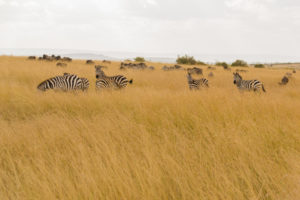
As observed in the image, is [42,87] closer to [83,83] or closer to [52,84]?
[52,84]

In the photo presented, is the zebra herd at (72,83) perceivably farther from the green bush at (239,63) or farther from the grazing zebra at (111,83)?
the green bush at (239,63)

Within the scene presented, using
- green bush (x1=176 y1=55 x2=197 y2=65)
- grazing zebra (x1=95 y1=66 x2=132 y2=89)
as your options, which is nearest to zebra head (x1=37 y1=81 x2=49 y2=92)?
grazing zebra (x1=95 y1=66 x2=132 y2=89)

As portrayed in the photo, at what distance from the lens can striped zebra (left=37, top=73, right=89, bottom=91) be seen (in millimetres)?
8422

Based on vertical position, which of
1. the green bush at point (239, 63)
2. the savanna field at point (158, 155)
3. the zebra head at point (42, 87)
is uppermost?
the green bush at point (239, 63)

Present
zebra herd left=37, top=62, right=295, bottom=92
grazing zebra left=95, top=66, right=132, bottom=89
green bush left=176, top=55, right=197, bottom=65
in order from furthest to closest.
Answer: green bush left=176, top=55, right=197, bottom=65
grazing zebra left=95, top=66, right=132, bottom=89
zebra herd left=37, top=62, right=295, bottom=92

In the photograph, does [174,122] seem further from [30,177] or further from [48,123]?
[30,177]

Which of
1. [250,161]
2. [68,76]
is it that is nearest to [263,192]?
[250,161]

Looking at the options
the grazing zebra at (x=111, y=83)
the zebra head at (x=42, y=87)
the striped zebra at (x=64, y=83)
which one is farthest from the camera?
the grazing zebra at (x=111, y=83)

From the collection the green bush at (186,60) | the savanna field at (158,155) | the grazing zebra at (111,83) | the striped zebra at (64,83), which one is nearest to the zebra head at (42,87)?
the striped zebra at (64,83)

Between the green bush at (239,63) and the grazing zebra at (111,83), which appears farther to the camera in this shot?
the green bush at (239,63)

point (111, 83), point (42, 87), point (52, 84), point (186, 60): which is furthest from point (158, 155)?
point (186, 60)

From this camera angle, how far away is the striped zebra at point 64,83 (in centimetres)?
842

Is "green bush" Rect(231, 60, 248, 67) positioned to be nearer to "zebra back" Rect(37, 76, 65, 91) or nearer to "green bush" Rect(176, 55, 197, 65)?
"green bush" Rect(176, 55, 197, 65)

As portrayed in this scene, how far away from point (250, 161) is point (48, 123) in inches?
143
